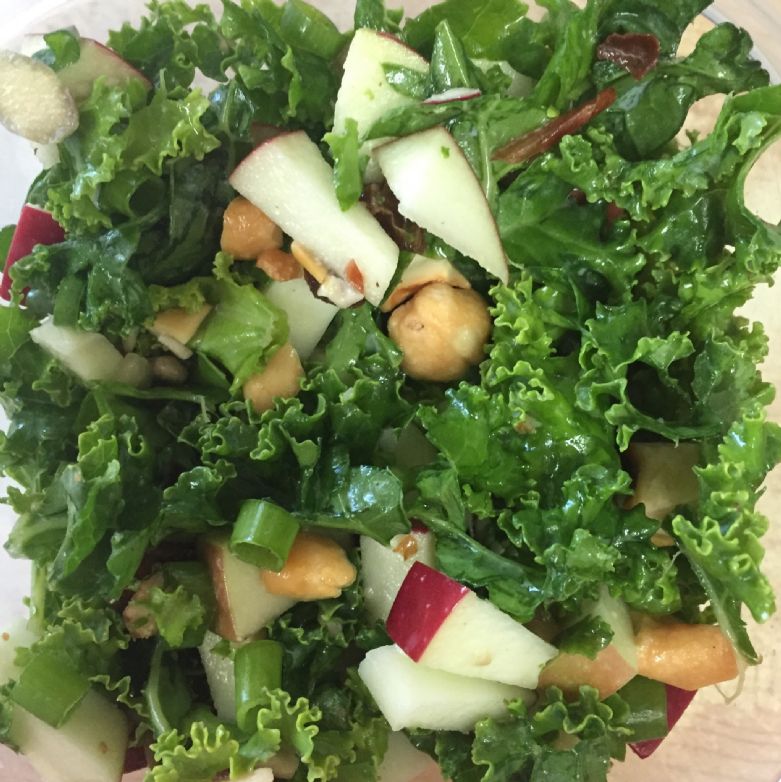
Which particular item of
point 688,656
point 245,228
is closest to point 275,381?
point 245,228

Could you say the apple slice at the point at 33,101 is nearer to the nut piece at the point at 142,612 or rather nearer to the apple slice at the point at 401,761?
the nut piece at the point at 142,612

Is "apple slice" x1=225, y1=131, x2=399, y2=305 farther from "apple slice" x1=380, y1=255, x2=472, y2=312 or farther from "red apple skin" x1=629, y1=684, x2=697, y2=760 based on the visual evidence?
"red apple skin" x1=629, y1=684, x2=697, y2=760

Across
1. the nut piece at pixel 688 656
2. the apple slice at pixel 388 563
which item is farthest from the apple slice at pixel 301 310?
the nut piece at pixel 688 656

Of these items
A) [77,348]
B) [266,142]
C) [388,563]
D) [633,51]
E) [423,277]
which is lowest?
[388,563]

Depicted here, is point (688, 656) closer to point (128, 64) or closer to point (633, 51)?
point (633, 51)

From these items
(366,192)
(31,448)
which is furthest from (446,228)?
(31,448)
